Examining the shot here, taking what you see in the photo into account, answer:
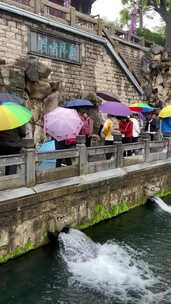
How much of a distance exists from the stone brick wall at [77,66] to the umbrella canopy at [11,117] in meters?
5.84

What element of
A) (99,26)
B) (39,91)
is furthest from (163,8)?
(39,91)

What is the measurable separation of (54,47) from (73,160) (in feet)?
22.6

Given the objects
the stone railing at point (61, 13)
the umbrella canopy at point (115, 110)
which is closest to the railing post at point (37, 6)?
the stone railing at point (61, 13)

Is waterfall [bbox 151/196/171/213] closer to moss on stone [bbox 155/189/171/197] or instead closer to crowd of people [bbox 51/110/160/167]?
moss on stone [bbox 155/189/171/197]

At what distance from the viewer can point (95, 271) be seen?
7266 millimetres

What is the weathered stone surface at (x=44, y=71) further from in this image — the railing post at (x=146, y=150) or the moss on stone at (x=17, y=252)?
the moss on stone at (x=17, y=252)

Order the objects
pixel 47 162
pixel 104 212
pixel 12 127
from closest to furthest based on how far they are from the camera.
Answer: pixel 12 127 < pixel 47 162 < pixel 104 212

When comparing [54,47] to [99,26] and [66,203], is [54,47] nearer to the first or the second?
[99,26]

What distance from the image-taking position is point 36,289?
21.6ft

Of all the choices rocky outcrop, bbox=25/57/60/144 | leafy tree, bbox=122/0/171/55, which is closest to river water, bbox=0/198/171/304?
rocky outcrop, bbox=25/57/60/144

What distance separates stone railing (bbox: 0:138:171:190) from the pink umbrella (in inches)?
17.4

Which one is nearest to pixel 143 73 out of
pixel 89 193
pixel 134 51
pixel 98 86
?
pixel 134 51

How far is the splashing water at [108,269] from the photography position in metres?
6.55

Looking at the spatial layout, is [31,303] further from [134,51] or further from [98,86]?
[134,51]
